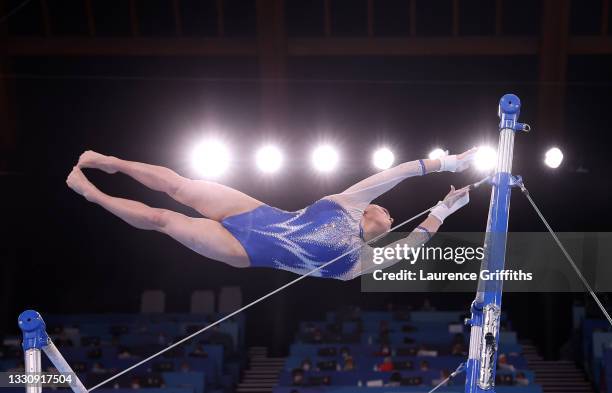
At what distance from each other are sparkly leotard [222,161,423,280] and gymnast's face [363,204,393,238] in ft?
0.16

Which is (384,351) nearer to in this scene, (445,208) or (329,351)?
(329,351)

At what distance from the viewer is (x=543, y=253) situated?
6875mm

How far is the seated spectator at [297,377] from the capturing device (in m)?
7.47

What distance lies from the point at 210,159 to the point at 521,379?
3.42 m

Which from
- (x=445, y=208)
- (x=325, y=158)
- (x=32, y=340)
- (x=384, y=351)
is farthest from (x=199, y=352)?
(x=32, y=340)

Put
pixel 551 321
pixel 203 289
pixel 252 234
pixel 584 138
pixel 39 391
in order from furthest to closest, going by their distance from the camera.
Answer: pixel 203 289 < pixel 551 321 < pixel 584 138 < pixel 252 234 < pixel 39 391

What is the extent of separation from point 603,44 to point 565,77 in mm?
499

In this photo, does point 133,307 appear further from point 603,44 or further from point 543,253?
point 603,44

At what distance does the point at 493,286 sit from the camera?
3531 mm

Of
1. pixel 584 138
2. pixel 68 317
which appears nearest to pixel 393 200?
pixel 584 138

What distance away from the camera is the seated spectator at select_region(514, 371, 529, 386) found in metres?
7.43

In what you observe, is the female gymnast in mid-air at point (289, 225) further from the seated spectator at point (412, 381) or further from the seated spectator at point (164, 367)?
the seated spectator at point (164, 367)

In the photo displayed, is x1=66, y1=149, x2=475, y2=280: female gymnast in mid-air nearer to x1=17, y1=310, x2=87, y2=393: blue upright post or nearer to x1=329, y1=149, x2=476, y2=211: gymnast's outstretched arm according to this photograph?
x1=329, y1=149, x2=476, y2=211: gymnast's outstretched arm


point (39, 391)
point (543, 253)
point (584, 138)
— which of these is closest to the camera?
point (39, 391)
